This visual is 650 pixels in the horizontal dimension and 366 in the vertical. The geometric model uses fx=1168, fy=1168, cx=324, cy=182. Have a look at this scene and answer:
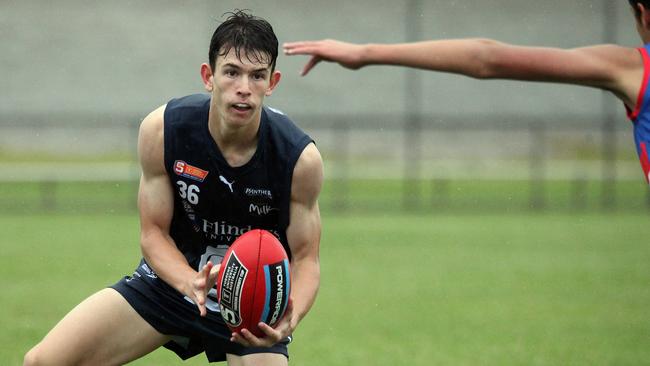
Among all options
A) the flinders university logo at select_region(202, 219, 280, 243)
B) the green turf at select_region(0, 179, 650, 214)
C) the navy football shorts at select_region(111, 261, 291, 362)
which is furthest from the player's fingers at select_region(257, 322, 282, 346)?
the green turf at select_region(0, 179, 650, 214)

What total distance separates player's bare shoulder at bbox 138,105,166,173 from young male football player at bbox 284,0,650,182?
116cm

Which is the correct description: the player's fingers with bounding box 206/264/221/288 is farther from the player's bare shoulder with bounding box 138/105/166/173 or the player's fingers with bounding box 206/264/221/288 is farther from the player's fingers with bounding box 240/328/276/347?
the player's bare shoulder with bounding box 138/105/166/173

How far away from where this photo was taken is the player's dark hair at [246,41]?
5.15 m

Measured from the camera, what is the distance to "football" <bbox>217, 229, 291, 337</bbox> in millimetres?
4773

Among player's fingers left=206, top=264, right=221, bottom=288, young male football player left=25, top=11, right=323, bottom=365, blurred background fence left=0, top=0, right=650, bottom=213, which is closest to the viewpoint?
Result: player's fingers left=206, top=264, right=221, bottom=288

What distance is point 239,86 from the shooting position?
508cm

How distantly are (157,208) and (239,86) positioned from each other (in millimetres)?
775

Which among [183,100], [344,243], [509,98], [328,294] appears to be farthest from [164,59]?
[183,100]

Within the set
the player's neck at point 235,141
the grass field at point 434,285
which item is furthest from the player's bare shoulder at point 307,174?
the grass field at point 434,285

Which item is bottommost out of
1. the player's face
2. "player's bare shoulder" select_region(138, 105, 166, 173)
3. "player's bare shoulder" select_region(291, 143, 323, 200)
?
"player's bare shoulder" select_region(291, 143, 323, 200)

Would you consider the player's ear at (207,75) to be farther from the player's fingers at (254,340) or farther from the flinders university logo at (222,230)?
the player's fingers at (254,340)

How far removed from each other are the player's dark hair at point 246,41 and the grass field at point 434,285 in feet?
10.6

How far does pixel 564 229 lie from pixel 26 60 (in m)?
12.9

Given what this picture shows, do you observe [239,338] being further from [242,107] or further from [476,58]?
[476,58]
